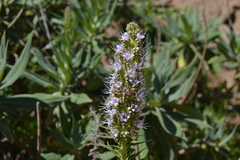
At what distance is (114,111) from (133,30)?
0.33 metres

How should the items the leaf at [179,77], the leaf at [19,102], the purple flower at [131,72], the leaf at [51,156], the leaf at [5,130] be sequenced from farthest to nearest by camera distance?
1. the leaf at [179,77]
2. the leaf at [51,156]
3. the leaf at [19,102]
4. the leaf at [5,130]
5. the purple flower at [131,72]

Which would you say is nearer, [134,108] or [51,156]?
[134,108]

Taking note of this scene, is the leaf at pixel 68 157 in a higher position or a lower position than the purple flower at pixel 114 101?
lower

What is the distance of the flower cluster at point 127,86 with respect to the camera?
138 centimetres

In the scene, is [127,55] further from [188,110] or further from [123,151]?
[188,110]

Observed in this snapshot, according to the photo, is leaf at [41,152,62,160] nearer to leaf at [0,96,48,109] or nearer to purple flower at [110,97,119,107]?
leaf at [0,96,48,109]

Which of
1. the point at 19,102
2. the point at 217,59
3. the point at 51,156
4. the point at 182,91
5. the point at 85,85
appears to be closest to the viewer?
the point at 19,102

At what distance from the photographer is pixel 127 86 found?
4.56ft

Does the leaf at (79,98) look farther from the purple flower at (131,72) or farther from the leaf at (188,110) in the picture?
the purple flower at (131,72)

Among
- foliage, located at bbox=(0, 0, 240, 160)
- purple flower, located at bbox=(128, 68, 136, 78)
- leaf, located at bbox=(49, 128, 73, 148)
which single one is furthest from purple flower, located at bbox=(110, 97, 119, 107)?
leaf, located at bbox=(49, 128, 73, 148)

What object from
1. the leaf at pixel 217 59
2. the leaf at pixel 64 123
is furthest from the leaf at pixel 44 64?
the leaf at pixel 217 59

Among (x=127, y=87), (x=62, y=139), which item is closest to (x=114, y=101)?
(x=127, y=87)

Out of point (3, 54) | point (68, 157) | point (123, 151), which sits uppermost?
point (3, 54)

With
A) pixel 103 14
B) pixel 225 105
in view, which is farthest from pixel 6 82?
pixel 225 105
